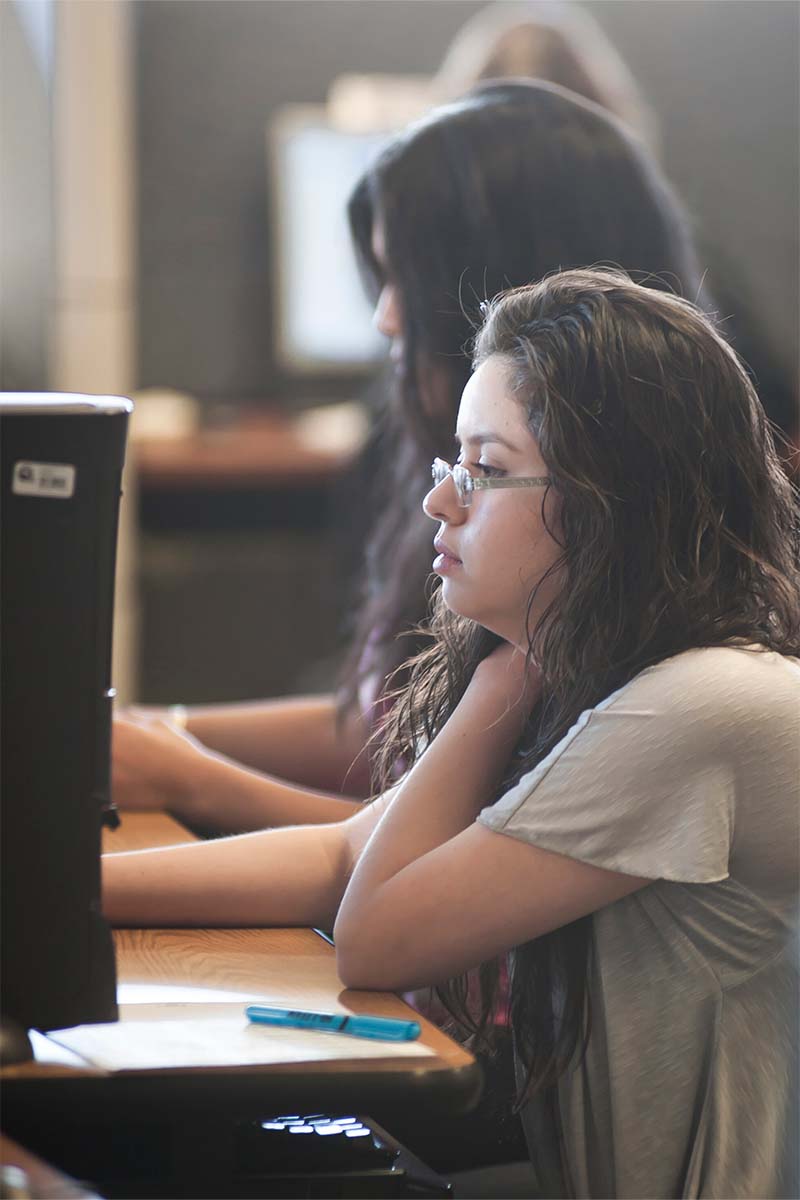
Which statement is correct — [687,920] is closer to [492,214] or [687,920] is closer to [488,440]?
[488,440]

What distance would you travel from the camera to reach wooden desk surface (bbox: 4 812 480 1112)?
0.71 meters

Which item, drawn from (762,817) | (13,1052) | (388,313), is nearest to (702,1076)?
(762,817)

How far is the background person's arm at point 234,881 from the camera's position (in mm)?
973

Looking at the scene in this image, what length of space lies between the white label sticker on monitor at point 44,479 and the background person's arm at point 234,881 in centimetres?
34

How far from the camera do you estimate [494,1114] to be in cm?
105

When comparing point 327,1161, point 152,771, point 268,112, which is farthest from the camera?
point 268,112

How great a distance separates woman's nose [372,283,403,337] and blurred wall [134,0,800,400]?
8.99 ft

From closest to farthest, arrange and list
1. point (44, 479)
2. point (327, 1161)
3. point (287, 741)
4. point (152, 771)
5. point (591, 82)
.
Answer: point (44, 479), point (327, 1161), point (152, 771), point (287, 741), point (591, 82)

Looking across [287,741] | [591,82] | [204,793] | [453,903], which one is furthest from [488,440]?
[591,82]

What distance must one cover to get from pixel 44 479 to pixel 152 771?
0.63m

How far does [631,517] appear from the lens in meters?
0.91

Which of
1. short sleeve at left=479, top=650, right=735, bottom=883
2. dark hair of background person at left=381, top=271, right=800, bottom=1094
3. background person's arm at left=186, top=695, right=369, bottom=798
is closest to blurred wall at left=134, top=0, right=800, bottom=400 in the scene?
background person's arm at left=186, top=695, right=369, bottom=798

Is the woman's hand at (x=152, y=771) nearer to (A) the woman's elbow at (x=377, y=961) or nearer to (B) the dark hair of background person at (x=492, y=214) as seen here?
(B) the dark hair of background person at (x=492, y=214)

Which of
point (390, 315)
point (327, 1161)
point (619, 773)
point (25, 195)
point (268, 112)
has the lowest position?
point (327, 1161)
